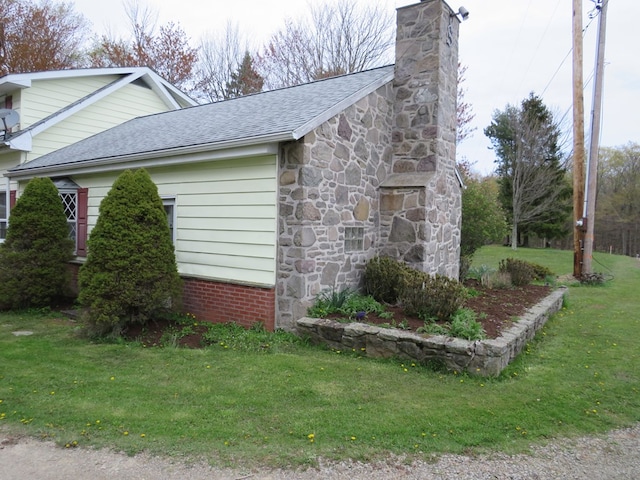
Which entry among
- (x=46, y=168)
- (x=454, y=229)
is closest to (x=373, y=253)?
(x=454, y=229)

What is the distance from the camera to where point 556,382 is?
17.0 feet

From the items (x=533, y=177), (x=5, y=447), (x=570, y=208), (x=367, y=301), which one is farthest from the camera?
(x=570, y=208)

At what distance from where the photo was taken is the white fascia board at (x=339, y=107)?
6281 mm

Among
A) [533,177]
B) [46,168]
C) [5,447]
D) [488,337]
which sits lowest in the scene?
[5,447]

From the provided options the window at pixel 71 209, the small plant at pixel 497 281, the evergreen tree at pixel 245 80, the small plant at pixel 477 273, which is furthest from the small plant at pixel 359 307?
the evergreen tree at pixel 245 80

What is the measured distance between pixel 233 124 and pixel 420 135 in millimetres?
3443

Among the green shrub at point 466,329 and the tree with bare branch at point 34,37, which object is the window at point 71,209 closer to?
the green shrub at point 466,329

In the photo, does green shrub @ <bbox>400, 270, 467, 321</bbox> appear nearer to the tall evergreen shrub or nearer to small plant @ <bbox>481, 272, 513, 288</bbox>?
the tall evergreen shrub

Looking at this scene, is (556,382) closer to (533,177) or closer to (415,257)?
(415,257)

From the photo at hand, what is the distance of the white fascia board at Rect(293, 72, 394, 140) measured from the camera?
6281 mm

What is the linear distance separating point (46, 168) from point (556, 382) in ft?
35.8

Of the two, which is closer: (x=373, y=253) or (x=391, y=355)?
(x=391, y=355)

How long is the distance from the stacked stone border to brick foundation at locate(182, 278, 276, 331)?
633 mm

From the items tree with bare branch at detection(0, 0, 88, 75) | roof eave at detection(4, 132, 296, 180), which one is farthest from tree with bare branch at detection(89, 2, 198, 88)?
roof eave at detection(4, 132, 296, 180)
